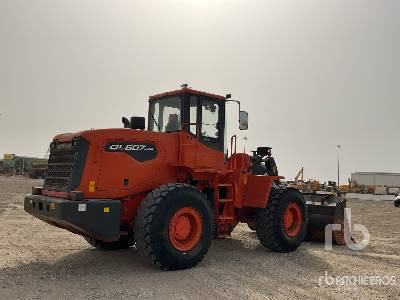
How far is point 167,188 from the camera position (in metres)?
6.91

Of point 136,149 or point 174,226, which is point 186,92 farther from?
point 174,226

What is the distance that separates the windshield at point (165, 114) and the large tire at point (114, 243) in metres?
2.36

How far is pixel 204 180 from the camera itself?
8305 mm

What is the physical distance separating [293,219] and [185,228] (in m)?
3.33

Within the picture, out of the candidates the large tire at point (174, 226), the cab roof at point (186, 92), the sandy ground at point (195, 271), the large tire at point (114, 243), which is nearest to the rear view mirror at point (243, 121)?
the cab roof at point (186, 92)

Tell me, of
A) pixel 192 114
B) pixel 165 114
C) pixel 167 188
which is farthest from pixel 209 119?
pixel 167 188

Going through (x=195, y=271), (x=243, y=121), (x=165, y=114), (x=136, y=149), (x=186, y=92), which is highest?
(x=186, y=92)

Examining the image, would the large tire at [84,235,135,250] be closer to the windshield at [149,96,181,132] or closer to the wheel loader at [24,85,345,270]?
the wheel loader at [24,85,345,270]

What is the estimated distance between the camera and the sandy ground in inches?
227

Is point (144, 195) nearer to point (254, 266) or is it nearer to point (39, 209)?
point (39, 209)

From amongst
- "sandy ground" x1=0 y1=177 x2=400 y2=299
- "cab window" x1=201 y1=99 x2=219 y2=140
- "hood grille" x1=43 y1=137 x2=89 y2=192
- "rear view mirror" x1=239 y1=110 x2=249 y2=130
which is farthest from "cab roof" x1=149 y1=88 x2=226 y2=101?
"sandy ground" x1=0 y1=177 x2=400 y2=299

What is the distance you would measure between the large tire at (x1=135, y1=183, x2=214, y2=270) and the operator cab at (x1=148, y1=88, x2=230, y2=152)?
151 cm

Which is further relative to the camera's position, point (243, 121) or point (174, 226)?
point (243, 121)

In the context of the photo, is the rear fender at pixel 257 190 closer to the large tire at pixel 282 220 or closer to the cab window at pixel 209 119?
the large tire at pixel 282 220
